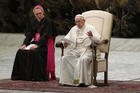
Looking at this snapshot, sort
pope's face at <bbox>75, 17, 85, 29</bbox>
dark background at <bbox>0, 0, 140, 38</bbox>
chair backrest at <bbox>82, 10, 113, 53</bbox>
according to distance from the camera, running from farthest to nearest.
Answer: dark background at <bbox>0, 0, 140, 38</bbox>
chair backrest at <bbox>82, 10, 113, 53</bbox>
pope's face at <bbox>75, 17, 85, 29</bbox>

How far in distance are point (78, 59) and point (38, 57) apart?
1180 millimetres

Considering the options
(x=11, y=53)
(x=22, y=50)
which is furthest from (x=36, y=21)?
(x=11, y=53)

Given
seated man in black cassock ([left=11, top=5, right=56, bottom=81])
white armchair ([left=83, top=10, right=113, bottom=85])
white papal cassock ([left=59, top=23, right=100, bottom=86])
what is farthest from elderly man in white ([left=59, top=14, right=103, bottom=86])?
seated man in black cassock ([left=11, top=5, right=56, bottom=81])

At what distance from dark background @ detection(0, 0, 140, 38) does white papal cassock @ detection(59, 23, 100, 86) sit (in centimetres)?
1059

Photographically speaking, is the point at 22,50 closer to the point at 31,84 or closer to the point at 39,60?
the point at 39,60

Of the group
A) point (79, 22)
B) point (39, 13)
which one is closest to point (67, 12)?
point (39, 13)

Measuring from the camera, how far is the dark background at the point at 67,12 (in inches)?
822

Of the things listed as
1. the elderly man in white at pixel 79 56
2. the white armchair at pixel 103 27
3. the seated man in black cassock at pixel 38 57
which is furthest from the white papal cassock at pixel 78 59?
the seated man in black cassock at pixel 38 57

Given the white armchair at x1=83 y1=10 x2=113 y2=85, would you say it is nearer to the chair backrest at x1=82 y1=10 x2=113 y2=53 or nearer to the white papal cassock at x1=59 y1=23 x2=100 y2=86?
the chair backrest at x1=82 y1=10 x2=113 y2=53

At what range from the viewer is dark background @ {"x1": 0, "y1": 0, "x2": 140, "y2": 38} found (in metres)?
20.9

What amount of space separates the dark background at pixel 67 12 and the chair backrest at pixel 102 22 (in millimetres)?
10218

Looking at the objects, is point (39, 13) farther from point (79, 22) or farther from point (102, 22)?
point (102, 22)

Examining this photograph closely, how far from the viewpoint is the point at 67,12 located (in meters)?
22.9

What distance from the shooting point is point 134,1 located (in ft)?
68.6
